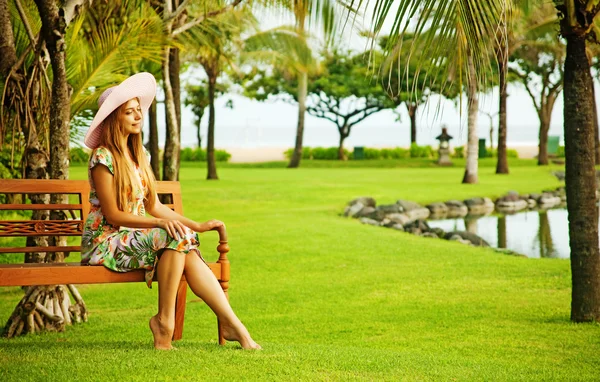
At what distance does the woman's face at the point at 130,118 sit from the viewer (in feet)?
15.9

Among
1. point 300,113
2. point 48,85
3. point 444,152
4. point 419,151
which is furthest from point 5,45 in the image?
point 419,151

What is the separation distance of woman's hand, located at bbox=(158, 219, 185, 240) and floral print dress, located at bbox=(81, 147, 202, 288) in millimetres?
24

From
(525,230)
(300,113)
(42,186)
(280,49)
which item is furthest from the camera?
(300,113)

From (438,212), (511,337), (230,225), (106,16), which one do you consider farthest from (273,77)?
(511,337)

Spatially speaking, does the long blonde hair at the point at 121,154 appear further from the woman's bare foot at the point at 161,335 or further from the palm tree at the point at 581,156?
the palm tree at the point at 581,156

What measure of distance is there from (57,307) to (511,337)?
3.52m

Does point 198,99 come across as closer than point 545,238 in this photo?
No

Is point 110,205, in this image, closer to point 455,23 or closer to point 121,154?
point 121,154

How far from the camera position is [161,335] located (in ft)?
15.1

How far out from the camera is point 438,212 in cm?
1938

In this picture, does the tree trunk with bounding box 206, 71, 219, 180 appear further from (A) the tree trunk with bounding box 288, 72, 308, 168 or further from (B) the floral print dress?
(B) the floral print dress

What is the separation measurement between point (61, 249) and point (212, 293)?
5.11ft

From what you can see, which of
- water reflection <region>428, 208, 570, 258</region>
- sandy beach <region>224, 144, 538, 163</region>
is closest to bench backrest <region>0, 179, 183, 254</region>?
water reflection <region>428, 208, 570, 258</region>

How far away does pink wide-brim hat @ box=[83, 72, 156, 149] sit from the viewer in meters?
4.80
